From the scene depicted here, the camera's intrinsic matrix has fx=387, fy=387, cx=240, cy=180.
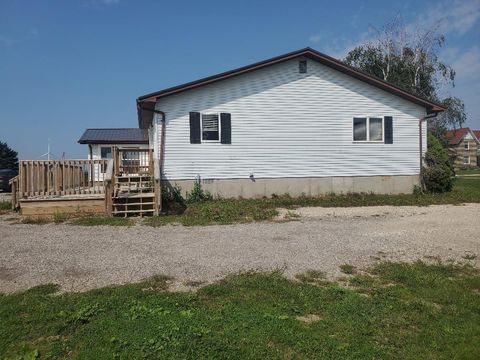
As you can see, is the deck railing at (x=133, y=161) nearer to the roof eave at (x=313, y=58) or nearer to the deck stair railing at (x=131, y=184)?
the deck stair railing at (x=131, y=184)

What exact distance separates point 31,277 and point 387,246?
20.2ft

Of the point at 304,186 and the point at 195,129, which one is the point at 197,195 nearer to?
the point at 195,129

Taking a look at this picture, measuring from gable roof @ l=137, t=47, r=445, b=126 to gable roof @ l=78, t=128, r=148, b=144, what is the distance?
10.7m

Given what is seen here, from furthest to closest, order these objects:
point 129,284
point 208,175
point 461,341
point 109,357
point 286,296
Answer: point 208,175 < point 129,284 < point 286,296 < point 461,341 < point 109,357

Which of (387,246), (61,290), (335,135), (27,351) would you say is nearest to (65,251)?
(61,290)

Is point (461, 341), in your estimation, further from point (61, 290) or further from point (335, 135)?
point (335, 135)

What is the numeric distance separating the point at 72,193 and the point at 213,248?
667 cm

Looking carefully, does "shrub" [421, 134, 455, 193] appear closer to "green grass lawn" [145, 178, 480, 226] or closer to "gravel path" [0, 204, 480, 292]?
"green grass lawn" [145, 178, 480, 226]

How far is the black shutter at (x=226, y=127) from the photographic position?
47.8 feet

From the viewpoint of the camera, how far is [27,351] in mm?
3365

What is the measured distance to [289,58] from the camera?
15.3 metres

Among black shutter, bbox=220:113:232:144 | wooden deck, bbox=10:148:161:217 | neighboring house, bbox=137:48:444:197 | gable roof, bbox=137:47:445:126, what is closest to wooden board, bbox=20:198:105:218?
wooden deck, bbox=10:148:161:217

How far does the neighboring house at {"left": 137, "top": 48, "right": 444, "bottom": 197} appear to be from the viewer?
14273mm

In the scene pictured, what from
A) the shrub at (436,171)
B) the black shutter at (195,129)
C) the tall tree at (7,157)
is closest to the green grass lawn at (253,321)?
the black shutter at (195,129)
